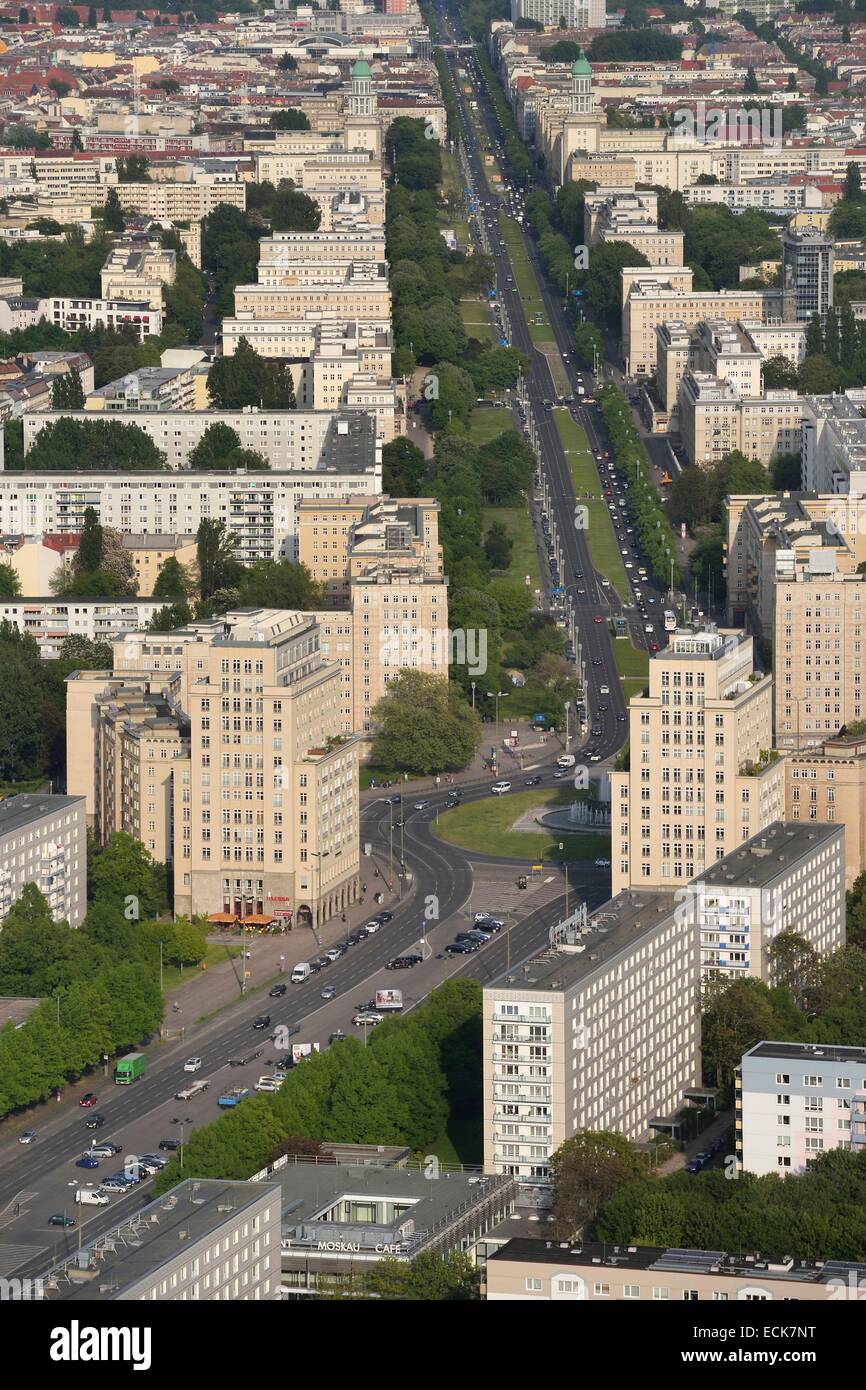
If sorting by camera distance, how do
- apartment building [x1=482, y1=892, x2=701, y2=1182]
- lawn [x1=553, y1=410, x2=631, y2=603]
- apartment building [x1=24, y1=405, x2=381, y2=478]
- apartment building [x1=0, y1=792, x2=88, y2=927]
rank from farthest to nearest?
1. apartment building [x1=24, y1=405, x2=381, y2=478]
2. lawn [x1=553, y1=410, x2=631, y2=603]
3. apartment building [x1=0, y1=792, x2=88, y2=927]
4. apartment building [x1=482, y1=892, x2=701, y2=1182]

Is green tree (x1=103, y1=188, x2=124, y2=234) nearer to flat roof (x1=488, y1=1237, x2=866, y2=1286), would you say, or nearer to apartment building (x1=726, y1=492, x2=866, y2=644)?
apartment building (x1=726, y1=492, x2=866, y2=644)

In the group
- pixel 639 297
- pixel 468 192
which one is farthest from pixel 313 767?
pixel 468 192

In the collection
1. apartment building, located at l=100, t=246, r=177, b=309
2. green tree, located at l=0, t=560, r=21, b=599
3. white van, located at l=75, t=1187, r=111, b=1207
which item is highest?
apartment building, located at l=100, t=246, r=177, b=309

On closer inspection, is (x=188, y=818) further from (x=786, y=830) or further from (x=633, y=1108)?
(x=633, y=1108)

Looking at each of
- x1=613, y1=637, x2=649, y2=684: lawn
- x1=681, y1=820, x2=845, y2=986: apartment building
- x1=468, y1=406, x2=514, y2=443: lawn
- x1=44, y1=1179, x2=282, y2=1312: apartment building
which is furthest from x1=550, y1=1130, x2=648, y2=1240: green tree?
x1=468, y1=406, x2=514, y2=443: lawn

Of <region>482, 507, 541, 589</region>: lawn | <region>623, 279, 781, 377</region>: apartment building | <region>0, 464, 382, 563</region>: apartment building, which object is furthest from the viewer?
<region>623, 279, 781, 377</region>: apartment building
